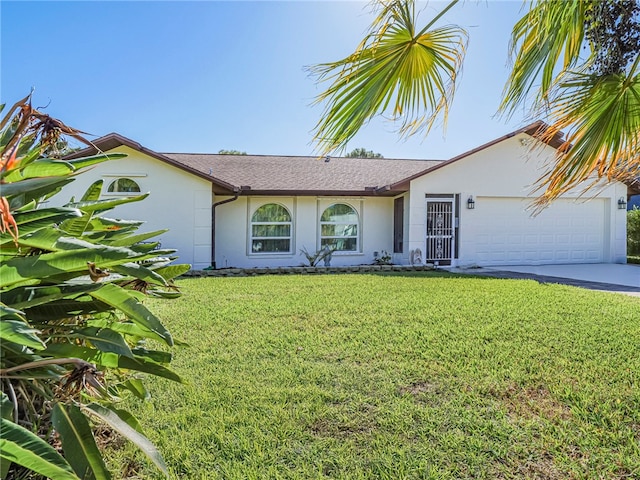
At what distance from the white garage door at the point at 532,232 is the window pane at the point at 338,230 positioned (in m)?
4.30

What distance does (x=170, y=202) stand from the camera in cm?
1283

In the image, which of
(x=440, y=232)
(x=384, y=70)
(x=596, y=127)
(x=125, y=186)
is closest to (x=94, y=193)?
(x=384, y=70)

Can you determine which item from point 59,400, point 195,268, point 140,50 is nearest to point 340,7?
point 59,400

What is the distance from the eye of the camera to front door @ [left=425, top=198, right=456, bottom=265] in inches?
574

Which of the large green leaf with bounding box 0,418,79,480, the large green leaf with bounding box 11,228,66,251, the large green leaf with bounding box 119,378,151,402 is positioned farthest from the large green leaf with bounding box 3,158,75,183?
the large green leaf with bounding box 119,378,151,402

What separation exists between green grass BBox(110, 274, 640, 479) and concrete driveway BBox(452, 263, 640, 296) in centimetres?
416

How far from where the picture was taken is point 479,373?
391cm

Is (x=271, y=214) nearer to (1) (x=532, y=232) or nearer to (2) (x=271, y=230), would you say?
(2) (x=271, y=230)

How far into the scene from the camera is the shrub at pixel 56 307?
1220 mm

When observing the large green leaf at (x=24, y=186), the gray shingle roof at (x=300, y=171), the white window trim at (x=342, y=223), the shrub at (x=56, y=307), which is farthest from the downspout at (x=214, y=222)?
the large green leaf at (x=24, y=186)

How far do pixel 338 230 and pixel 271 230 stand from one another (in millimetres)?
2708

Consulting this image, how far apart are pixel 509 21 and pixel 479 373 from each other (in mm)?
3599

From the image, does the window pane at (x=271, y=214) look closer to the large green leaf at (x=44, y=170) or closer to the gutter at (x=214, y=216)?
the gutter at (x=214, y=216)

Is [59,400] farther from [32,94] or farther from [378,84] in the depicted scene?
[378,84]
